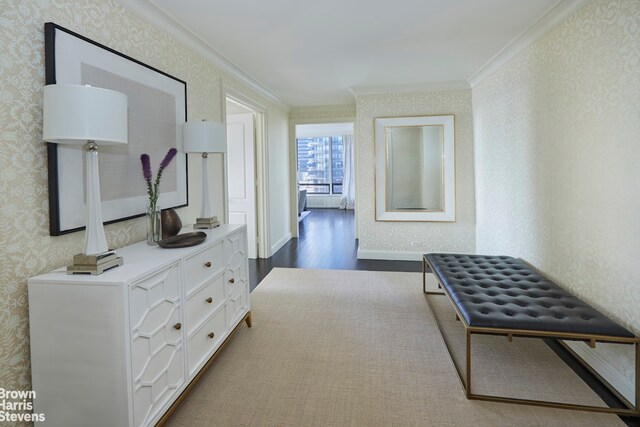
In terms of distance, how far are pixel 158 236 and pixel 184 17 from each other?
5.33 ft

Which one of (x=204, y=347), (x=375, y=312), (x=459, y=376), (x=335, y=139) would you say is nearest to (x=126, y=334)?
(x=204, y=347)

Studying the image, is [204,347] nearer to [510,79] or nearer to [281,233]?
[510,79]

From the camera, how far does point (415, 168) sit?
491 centimetres

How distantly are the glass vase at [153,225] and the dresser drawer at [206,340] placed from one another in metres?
0.59

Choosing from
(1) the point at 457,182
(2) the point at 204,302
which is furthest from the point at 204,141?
(1) the point at 457,182

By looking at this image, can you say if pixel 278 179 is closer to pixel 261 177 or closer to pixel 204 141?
pixel 261 177

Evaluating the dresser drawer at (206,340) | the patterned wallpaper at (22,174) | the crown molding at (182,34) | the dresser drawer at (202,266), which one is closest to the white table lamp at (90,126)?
the patterned wallpaper at (22,174)

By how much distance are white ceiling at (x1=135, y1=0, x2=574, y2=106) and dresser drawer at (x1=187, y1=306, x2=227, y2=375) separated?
210 centimetres

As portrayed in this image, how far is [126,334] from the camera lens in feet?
4.67

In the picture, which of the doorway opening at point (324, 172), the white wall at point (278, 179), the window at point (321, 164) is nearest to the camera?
the white wall at point (278, 179)

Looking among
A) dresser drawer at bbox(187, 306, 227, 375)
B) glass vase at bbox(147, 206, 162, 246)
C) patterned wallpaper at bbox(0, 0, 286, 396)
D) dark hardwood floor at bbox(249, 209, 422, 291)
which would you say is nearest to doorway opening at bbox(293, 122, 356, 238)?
dark hardwood floor at bbox(249, 209, 422, 291)

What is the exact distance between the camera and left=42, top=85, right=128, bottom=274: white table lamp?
1.38 m

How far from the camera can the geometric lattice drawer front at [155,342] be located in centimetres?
149

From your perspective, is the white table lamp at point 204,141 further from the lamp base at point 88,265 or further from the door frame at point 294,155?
the door frame at point 294,155
